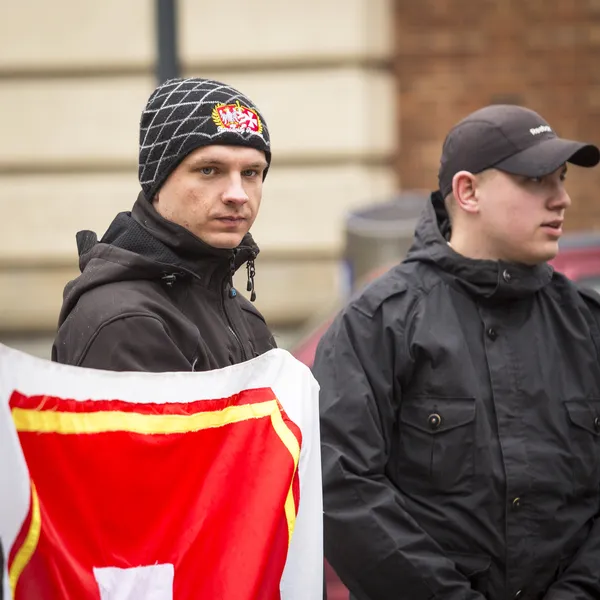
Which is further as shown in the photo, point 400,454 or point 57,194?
point 57,194

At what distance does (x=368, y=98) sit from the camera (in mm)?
10188

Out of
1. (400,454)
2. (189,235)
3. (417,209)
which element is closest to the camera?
(189,235)

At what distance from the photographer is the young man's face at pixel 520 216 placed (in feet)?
10.2

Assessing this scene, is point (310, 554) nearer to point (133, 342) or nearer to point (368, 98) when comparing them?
point (133, 342)

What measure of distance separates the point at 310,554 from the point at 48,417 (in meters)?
0.64

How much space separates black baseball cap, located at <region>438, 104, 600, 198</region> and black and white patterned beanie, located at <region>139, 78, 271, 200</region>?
73 cm

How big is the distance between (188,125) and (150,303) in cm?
40

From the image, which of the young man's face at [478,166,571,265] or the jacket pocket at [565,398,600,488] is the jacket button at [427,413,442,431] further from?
the young man's face at [478,166,571,265]

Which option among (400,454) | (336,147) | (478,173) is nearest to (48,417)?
(400,454)

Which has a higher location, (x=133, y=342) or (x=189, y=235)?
(x=189, y=235)

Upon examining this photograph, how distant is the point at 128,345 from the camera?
2377 millimetres

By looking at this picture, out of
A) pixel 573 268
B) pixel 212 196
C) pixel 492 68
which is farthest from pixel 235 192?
pixel 492 68

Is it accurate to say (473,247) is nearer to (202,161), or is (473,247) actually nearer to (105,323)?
(202,161)

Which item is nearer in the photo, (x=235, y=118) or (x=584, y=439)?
(x=235, y=118)
